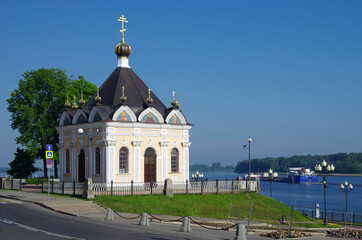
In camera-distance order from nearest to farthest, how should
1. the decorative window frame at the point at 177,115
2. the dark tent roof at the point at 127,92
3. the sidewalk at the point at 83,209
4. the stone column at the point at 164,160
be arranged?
the sidewalk at the point at 83,209
the stone column at the point at 164,160
the dark tent roof at the point at 127,92
the decorative window frame at the point at 177,115

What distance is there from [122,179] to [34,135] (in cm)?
1922

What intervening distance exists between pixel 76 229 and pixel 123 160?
18080 mm

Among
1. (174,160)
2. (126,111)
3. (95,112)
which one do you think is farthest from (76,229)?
(174,160)

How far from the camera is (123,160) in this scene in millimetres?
39031

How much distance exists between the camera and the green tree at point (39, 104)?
174 ft

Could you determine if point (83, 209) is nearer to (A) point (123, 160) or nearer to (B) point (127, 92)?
(A) point (123, 160)

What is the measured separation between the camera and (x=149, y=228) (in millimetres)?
22078

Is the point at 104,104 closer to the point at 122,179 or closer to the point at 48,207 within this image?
the point at 122,179

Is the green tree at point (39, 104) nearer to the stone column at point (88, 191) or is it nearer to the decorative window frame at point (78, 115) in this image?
the decorative window frame at point (78, 115)

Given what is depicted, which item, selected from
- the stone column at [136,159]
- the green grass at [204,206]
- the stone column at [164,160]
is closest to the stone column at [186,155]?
the stone column at [164,160]

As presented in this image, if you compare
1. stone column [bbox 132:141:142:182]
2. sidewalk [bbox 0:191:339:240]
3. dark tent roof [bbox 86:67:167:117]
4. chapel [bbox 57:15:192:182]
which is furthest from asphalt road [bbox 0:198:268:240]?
dark tent roof [bbox 86:67:167:117]

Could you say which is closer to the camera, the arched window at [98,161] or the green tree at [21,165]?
the arched window at [98,161]

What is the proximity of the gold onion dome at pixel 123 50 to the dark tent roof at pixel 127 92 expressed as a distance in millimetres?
1385

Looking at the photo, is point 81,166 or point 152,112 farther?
point 81,166
